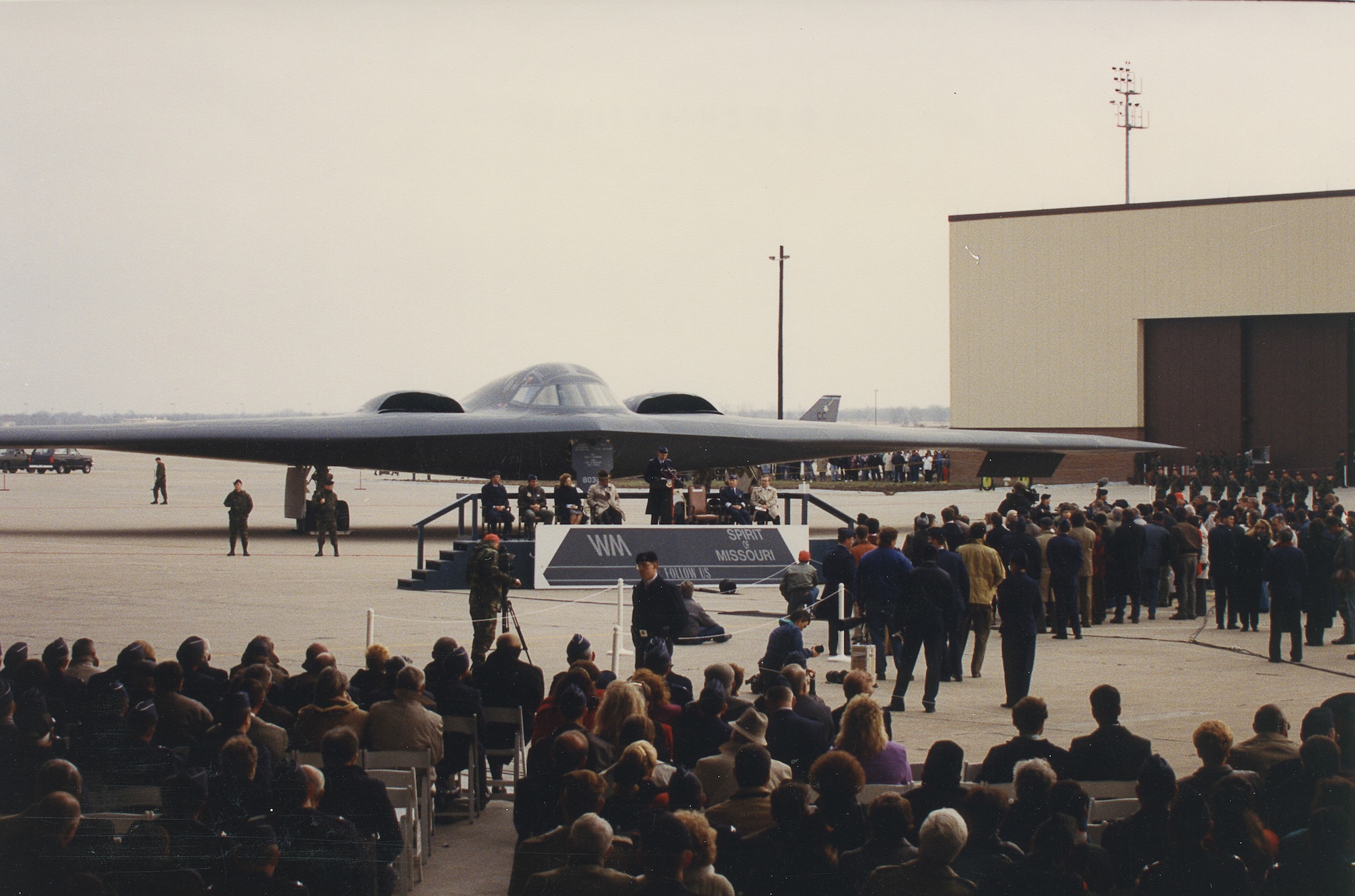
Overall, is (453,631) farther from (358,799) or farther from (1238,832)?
(1238,832)

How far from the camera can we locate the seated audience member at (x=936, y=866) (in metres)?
3.67

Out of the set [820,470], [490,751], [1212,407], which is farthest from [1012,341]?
[490,751]

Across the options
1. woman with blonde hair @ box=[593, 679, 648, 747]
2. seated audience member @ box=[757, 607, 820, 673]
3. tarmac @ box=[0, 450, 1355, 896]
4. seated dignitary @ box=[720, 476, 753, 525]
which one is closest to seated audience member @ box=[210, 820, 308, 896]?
tarmac @ box=[0, 450, 1355, 896]

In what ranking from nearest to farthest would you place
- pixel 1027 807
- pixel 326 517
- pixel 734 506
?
1. pixel 1027 807
2. pixel 734 506
3. pixel 326 517

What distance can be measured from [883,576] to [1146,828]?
518 centimetres

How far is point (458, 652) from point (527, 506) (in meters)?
11.2

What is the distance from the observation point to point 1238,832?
4.11 meters

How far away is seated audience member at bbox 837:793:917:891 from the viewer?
3959 millimetres

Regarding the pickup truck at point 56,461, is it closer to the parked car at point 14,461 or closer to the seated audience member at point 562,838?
the parked car at point 14,461

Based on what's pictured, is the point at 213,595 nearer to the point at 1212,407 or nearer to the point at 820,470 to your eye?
the point at 1212,407

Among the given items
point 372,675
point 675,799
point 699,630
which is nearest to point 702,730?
point 675,799

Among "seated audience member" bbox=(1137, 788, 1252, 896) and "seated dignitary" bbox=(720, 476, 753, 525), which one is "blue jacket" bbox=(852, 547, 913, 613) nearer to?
"seated audience member" bbox=(1137, 788, 1252, 896)

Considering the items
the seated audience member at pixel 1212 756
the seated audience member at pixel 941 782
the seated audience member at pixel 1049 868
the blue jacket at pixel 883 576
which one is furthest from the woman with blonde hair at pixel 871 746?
the blue jacket at pixel 883 576

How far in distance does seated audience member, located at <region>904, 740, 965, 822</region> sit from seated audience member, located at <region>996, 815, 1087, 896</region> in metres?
0.36
